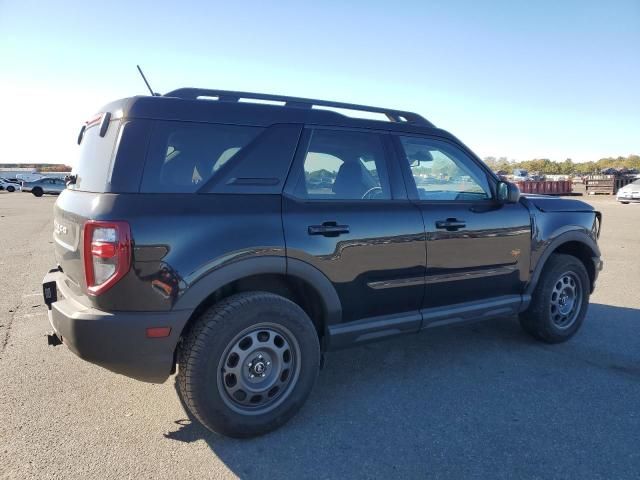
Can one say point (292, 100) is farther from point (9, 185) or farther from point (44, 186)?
point (9, 185)

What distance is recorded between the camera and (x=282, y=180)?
3037 mm

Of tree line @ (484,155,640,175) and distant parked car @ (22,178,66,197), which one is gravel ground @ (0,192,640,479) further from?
tree line @ (484,155,640,175)

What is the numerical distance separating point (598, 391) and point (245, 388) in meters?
2.59

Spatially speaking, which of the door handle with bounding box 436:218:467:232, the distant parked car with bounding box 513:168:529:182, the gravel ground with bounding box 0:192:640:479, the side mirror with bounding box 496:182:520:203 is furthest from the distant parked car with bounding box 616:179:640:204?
the door handle with bounding box 436:218:467:232

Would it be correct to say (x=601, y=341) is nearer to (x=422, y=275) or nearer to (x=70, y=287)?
(x=422, y=275)

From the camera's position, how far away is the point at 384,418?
314 centimetres

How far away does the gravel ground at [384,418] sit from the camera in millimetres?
2625

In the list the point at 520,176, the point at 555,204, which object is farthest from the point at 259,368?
the point at 520,176

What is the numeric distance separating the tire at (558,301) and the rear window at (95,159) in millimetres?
3681

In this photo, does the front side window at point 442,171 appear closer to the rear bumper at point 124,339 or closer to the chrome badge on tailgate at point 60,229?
the rear bumper at point 124,339

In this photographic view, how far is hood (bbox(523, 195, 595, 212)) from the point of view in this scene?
4.33 meters

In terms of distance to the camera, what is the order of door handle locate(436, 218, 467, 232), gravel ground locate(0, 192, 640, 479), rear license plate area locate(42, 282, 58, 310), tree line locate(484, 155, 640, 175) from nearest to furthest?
gravel ground locate(0, 192, 640, 479) → rear license plate area locate(42, 282, 58, 310) → door handle locate(436, 218, 467, 232) → tree line locate(484, 155, 640, 175)

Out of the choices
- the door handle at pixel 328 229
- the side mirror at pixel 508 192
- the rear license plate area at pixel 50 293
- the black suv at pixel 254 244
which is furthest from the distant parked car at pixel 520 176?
the rear license plate area at pixel 50 293

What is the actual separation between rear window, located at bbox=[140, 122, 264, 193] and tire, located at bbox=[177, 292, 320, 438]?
0.75m
